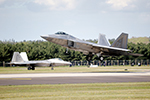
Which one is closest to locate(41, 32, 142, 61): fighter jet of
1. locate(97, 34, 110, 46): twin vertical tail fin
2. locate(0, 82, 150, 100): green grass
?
locate(97, 34, 110, 46): twin vertical tail fin

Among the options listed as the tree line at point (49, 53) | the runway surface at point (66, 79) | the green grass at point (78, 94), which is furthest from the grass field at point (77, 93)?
the tree line at point (49, 53)

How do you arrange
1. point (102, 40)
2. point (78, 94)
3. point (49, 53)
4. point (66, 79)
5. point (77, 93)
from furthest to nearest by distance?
point (49, 53), point (102, 40), point (66, 79), point (77, 93), point (78, 94)

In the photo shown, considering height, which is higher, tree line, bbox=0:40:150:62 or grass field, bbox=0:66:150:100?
tree line, bbox=0:40:150:62

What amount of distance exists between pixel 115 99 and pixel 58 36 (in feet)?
76.1

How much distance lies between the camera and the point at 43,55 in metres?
89.6

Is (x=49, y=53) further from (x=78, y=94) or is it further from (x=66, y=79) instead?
(x=78, y=94)

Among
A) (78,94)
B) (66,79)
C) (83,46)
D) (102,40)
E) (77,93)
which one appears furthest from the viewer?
(102,40)

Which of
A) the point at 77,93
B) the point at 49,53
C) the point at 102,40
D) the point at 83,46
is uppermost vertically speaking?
the point at 102,40

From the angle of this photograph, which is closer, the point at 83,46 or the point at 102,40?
the point at 83,46

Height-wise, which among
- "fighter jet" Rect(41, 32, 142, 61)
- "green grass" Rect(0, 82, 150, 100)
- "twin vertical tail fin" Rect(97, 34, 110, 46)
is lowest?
"green grass" Rect(0, 82, 150, 100)

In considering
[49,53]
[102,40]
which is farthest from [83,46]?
[49,53]

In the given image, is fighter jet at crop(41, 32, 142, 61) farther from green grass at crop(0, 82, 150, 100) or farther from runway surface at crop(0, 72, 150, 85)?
green grass at crop(0, 82, 150, 100)

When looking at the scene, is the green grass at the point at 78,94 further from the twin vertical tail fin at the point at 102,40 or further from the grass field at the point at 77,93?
the twin vertical tail fin at the point at 102,40

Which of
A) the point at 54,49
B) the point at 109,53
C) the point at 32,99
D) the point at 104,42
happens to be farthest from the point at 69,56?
the point at 32,99
